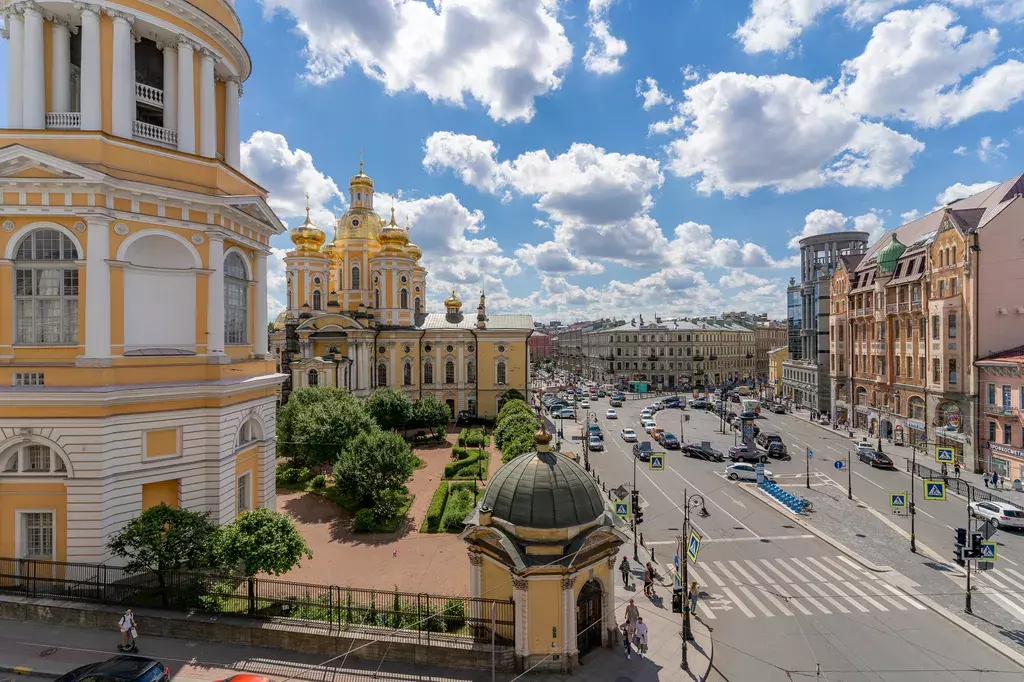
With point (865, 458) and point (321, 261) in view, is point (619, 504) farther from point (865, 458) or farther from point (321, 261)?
point (321, 261)

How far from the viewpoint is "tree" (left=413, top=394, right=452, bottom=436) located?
4912cm

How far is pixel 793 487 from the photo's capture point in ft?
114

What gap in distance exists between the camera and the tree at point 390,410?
47.3m

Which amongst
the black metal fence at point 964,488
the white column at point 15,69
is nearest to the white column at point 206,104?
the white column at point 15,69

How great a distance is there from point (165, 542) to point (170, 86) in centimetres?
1577

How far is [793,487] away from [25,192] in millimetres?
42203

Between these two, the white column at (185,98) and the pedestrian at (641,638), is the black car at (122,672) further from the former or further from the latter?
the white column at (185,98)

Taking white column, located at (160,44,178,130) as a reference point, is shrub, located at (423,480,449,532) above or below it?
below

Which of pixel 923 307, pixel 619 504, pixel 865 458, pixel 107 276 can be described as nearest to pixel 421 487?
pixel 619 504

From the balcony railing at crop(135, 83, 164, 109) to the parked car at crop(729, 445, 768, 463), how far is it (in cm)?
4337

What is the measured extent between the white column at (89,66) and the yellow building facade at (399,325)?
143 feet

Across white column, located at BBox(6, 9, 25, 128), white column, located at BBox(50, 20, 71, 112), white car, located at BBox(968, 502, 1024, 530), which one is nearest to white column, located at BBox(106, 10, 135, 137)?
white column, located at BBox(50, 20, 71, 112)

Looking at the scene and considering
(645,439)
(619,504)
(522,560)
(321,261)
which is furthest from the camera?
(321,261)

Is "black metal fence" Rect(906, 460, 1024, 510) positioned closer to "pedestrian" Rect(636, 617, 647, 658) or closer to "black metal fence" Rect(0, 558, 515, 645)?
"pedestrian" Rect(636, 617, 647, 658)
